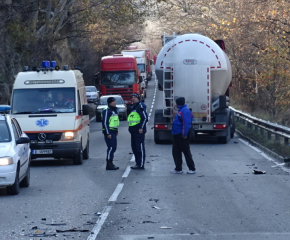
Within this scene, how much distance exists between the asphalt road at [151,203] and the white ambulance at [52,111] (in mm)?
540

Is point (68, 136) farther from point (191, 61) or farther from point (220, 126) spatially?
point (220, 126)

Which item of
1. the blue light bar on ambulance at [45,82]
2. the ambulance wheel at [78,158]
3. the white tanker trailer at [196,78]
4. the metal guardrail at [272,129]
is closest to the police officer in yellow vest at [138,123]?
the ambulance wheel at [78,158]

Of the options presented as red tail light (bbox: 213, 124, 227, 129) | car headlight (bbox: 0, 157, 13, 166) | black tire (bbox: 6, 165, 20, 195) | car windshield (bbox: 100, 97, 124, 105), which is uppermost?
car headlight (bbox: 0, 157, 13, 166)

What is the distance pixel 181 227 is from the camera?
7379mm

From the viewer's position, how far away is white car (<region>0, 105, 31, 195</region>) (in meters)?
9.68

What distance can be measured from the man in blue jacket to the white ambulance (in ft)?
9.06

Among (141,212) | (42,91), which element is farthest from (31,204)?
(42,91)

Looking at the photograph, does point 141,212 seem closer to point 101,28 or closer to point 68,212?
point 68,212

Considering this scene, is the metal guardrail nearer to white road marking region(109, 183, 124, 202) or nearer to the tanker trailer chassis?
the tanker trailer chassis

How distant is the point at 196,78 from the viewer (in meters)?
19.1

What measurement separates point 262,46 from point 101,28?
46.6 ft

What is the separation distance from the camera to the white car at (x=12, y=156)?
968cm

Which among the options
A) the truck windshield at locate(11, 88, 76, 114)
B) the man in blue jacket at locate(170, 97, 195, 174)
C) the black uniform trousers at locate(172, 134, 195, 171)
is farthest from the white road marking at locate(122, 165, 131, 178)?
the truck windshield at locate(11, 88, 76, 114)

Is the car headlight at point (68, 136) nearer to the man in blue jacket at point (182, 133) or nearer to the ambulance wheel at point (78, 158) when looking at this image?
the ambulance wheel at point (78, 158)
